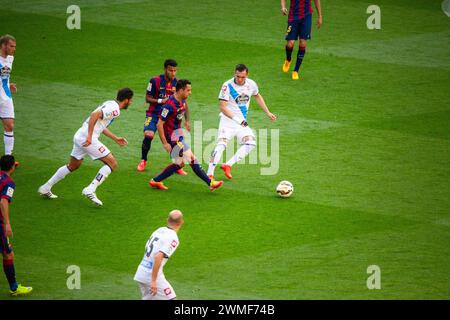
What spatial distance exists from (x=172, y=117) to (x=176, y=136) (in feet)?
1.21

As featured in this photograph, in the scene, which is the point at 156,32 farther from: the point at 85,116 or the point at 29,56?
the point at 85,116

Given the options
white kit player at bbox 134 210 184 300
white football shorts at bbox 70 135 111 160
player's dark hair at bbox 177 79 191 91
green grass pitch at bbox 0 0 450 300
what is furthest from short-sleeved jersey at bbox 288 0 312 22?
white kit player at bbox 134 210 184 300

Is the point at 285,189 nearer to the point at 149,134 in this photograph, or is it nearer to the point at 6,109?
the point at 149,134

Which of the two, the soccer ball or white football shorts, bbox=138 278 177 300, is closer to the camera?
white football shorts, bbox=138 278 177 300

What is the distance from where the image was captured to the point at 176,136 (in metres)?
16.9

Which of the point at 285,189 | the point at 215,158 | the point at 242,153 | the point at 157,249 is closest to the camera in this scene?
the point at 157,249

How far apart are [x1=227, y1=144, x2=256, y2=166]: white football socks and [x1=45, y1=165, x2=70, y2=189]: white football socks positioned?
3316mm

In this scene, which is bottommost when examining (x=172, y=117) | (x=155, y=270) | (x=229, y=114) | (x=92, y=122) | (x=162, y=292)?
(x=162, y=292)

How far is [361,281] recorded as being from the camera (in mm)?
13438

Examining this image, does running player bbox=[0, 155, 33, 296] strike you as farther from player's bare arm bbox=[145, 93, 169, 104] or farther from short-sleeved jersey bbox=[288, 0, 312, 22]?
short-sleeved jersey bbox=[288, 0, 312, 22]

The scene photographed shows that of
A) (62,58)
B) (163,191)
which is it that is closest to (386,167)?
(163,191)

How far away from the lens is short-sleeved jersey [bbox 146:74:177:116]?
709 inches

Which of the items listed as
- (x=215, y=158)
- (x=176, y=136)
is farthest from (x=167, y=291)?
(x=215, y=158)

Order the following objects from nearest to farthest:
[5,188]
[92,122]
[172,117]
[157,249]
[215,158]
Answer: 1. [157,249]
2. [5,188]
3. [92,122]
4. [172,117]
5. [215,158]
